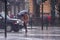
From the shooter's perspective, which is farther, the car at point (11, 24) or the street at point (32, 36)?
the car at point (11, 24)

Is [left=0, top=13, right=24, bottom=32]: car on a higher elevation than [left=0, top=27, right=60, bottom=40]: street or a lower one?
higher

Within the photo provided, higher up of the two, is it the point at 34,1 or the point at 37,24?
the point at 34,1

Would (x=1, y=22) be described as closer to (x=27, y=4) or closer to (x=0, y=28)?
(x=0, y=28)

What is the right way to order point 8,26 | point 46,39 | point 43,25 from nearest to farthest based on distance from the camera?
point 46,39 < point 8,26 < point 43,25

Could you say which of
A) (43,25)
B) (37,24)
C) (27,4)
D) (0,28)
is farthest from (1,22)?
(27,4)

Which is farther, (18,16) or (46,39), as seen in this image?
(18,16)

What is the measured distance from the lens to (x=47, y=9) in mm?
33188

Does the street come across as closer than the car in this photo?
Yes

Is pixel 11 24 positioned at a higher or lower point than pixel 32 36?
higher

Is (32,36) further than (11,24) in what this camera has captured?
No

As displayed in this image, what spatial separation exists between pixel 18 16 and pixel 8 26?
6030 millimetres

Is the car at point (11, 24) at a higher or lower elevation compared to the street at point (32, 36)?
higher

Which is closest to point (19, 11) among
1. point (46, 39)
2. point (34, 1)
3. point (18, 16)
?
point (18, 16)

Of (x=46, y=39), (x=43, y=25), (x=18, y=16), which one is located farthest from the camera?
(x=18, y=16)
